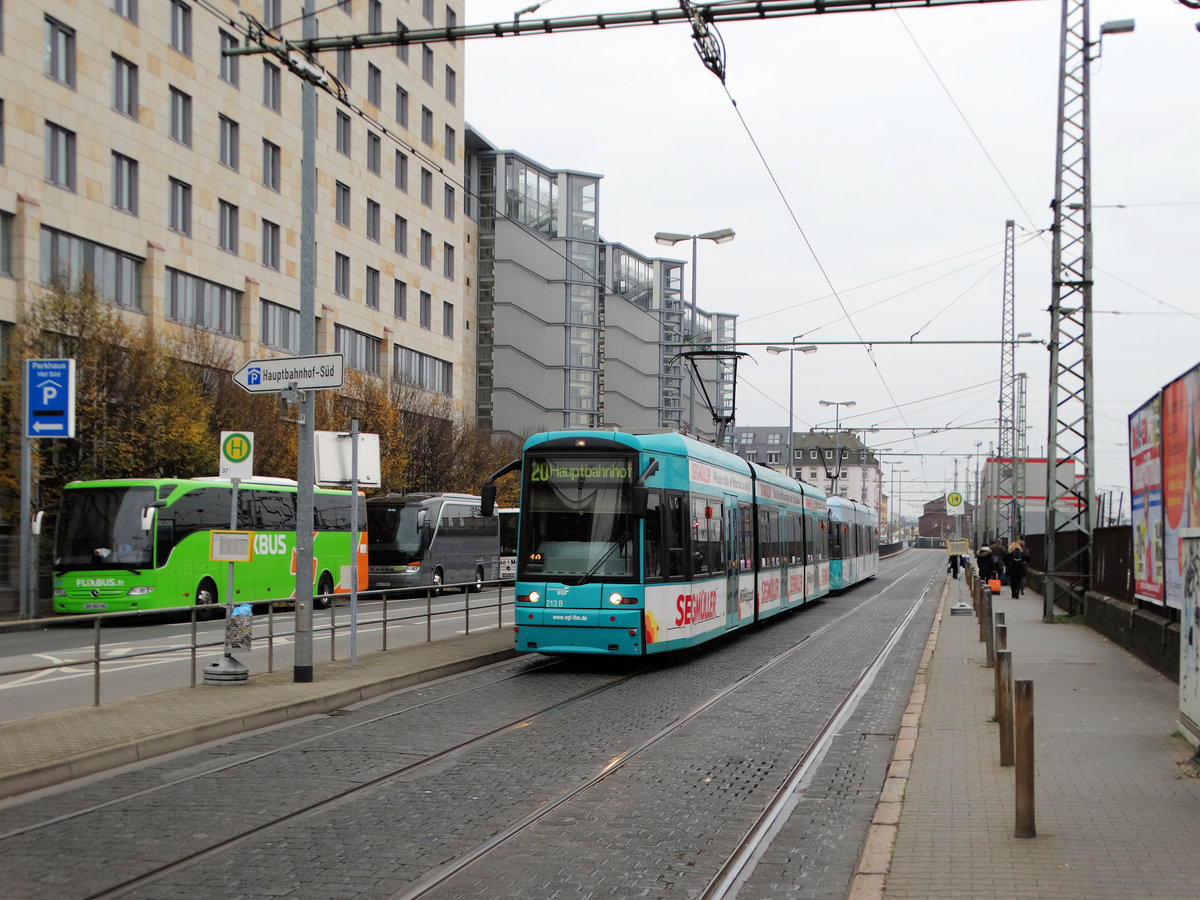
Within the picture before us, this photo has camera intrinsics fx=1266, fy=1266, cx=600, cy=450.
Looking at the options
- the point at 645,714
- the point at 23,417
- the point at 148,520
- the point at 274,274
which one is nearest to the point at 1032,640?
the point at 645,714

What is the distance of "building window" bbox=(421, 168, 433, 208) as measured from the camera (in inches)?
2378

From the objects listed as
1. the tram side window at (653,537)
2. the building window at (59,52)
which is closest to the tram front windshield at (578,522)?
the tram side window at (653,537)

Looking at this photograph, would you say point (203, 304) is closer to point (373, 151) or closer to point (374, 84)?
point (373, 151)

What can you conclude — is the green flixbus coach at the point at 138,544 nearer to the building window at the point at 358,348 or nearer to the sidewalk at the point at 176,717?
the sidewalk at the point at 176,717

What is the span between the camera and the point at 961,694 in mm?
13695

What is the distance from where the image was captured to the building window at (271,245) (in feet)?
155

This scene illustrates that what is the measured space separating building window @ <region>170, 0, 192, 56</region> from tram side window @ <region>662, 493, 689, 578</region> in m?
31.8

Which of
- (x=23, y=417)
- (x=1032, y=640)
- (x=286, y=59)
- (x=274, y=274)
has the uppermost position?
(x=274, y=274)

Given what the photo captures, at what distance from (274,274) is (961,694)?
3860cm

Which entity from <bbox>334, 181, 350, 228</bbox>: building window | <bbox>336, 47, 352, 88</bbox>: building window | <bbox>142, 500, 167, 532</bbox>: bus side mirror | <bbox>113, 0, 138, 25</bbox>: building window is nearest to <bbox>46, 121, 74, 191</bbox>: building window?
<bbox>113, 0, 138, 25</bbox>: building window

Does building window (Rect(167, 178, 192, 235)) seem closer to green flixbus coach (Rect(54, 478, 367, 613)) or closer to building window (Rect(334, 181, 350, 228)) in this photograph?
building window (Rect(334, 181, 350, 228))

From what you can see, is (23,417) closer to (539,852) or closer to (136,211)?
(136,211)

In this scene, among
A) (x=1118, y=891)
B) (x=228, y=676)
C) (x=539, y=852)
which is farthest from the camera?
(x=228, y=676)

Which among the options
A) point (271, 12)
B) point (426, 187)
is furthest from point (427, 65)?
point (271, 12)
